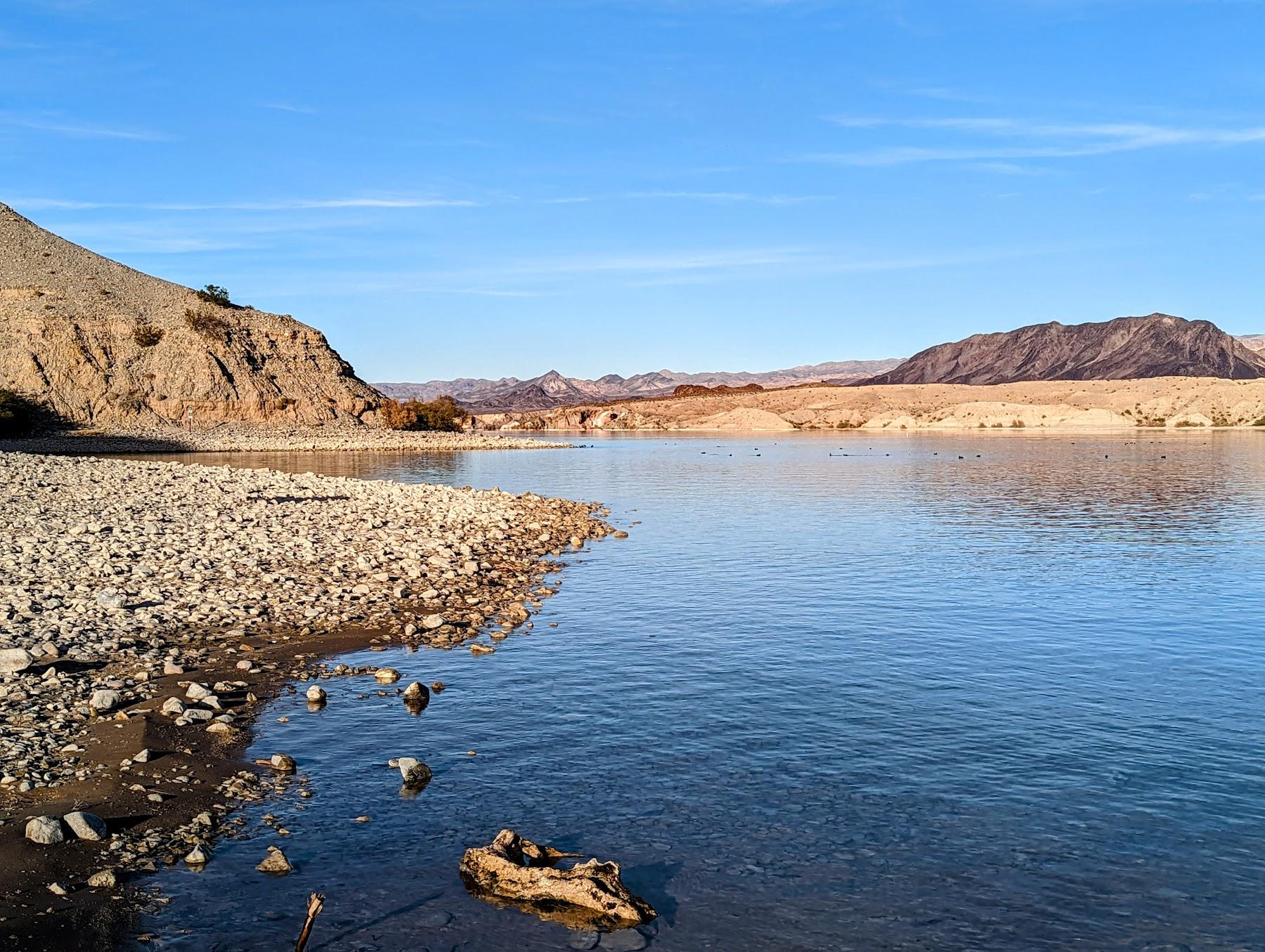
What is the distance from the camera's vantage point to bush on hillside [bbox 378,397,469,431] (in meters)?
127

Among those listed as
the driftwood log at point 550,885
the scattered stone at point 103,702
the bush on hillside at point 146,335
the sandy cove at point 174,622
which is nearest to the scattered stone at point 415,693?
the sandy cove at point 174,622

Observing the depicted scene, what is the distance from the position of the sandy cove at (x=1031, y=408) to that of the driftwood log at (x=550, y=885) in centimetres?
16254

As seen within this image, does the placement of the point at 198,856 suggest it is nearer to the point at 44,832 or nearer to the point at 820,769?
the point at 44,832

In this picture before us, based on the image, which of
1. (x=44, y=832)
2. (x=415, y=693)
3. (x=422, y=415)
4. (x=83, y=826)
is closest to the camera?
(x=44, y=832)

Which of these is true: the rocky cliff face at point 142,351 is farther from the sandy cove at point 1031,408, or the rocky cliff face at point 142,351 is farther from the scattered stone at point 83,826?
the scattered stone at point 83,826

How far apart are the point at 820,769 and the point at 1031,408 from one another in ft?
540

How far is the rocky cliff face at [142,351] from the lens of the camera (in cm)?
10062

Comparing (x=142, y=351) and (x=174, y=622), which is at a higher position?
(x=142, y=351)

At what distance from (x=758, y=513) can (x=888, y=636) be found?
21780 mm

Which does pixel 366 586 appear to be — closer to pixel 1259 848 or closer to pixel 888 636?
pixel 888 636

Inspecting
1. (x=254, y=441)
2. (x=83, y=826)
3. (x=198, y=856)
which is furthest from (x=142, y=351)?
(x=198, y=856)

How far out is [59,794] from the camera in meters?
9.32

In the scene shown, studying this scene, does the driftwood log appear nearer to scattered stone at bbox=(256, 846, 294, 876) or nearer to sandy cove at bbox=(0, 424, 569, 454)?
scattered stone at bbox=(256, 846, 294, 876)

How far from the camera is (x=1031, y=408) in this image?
162 meters
